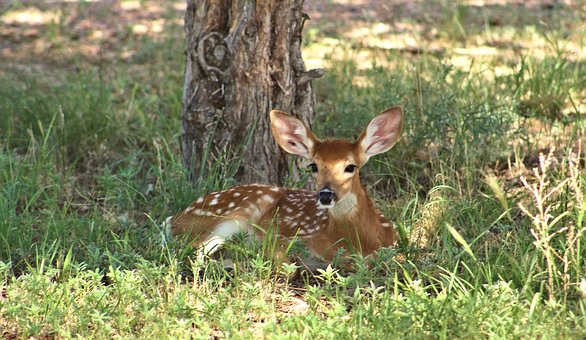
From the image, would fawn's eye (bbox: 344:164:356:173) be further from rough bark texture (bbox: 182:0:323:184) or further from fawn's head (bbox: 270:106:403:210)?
rough bark texture (bbox: 182:0:323:184)

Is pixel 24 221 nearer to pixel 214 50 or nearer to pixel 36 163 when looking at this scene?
pixel 36 163

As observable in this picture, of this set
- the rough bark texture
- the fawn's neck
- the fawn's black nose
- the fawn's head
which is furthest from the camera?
the rough bark texture

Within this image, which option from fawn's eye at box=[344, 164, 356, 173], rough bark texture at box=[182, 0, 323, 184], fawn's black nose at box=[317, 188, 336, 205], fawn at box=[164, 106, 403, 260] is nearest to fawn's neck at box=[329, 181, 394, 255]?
fawn at box=[164, 106, 403, 260]

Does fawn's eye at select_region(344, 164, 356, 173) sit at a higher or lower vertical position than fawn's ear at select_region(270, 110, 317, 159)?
lower

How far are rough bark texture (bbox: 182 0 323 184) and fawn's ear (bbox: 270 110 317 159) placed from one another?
577mm

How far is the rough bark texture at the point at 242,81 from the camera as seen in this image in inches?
223

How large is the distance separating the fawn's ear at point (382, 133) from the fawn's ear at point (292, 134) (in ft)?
0.90

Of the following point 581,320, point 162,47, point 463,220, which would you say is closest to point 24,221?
point 463,220

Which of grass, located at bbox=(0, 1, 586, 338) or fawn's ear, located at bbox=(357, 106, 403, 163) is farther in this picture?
fawn's ear, located at bbox=(357, 106, 403, 163)

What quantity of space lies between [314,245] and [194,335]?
1.30 meters

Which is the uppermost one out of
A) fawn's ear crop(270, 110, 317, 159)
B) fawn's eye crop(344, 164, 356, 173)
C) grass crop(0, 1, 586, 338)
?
fawn's ear crop(270, 110, 317, 159)

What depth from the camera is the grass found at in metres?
3.93

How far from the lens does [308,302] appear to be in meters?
4.38

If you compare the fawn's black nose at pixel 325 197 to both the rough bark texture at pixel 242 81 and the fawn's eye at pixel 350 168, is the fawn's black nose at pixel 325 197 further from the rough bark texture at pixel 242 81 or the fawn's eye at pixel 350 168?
the rough bark texture at pixel 242 81
